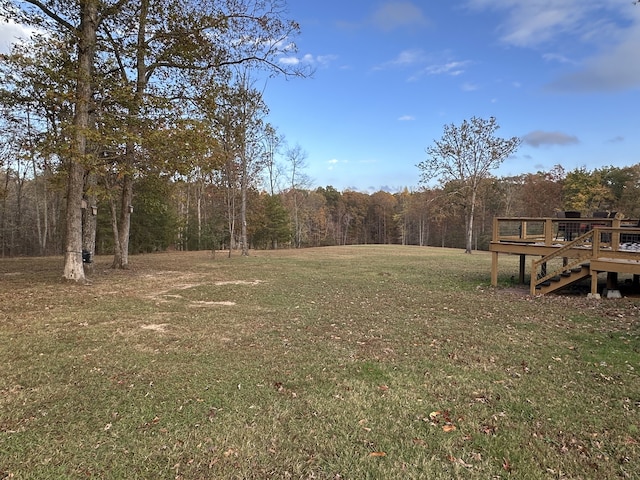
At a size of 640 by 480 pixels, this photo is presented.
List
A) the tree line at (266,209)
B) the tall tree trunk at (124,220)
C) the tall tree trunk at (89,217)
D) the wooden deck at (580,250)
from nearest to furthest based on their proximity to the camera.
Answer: the wooden deck at (580,250)
the tall tree trunk at (89,217)
the tall tree trunk at (124,220)
the tree line at (266,209)

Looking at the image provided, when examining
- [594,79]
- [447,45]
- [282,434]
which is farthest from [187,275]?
[594,79]

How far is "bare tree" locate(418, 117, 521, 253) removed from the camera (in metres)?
24.3

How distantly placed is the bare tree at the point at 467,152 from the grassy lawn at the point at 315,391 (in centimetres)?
1959

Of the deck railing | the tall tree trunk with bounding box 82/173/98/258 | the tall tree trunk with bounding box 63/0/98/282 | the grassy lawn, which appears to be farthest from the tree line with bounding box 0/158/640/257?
the deck railing

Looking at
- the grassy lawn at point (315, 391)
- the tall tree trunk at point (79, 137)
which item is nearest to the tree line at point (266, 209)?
the tall tree trunk at point (79, 137)

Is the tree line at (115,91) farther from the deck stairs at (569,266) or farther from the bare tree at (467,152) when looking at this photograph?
the bare tree at (467,152)

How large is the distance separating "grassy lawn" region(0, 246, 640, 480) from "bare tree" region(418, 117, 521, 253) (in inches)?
771

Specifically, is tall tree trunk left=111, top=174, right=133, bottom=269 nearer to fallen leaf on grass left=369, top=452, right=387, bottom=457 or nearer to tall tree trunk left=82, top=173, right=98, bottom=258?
tall tree trunk left=82, top=173, right=98, bottom=258

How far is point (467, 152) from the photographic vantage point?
2512 centimetres

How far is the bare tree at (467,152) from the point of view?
24.3 meters

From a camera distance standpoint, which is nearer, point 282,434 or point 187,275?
point 282,434

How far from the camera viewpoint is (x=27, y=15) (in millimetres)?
9148

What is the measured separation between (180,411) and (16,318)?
4.86 m

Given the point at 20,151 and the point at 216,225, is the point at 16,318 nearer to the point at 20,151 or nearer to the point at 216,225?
the point at 20,151
